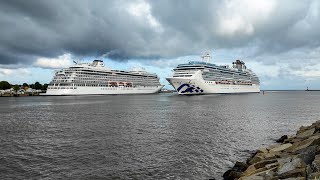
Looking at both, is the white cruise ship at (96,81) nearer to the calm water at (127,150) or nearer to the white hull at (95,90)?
the white hull at (95,90)

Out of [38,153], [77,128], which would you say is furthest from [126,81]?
[38,153]

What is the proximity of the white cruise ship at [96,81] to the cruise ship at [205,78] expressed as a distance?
39723mm

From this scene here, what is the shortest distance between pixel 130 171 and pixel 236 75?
498ft

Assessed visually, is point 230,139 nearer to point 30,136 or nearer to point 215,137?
point 215,137

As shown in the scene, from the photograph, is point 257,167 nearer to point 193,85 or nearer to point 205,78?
point 193,85

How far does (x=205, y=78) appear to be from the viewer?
13462cm

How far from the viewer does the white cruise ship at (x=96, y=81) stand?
467 ft

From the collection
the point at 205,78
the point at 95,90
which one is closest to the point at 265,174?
the point at 205,78

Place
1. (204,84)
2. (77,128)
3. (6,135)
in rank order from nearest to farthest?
1. (6,135)
2. (77,128)
3. (204,84)

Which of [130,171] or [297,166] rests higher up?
[297,166]

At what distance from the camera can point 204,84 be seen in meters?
134

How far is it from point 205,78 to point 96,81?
177 ft

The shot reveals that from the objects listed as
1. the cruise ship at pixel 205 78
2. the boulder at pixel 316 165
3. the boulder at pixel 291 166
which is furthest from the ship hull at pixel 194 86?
the boulder at pixel 316 165

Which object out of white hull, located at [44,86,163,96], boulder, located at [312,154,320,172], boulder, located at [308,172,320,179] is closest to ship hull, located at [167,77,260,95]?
white hull, located at [44,86,163,96]
